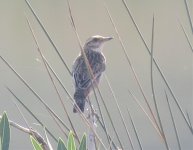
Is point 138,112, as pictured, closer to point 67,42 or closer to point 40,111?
point 40,111

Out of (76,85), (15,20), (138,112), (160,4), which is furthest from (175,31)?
(76,85)

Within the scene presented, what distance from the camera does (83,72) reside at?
6.10 meters

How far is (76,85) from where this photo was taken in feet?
19.2

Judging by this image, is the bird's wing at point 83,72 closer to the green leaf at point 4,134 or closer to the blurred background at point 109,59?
the blurred background at point 109,59

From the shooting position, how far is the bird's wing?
584cm

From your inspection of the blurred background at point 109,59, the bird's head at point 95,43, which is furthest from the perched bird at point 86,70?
the blurred background at point 109,59

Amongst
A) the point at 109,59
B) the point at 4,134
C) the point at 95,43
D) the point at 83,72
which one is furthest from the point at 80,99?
the point at 109,59

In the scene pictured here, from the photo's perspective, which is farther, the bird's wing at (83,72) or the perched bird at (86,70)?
Result: the bird's wing at (83,72)

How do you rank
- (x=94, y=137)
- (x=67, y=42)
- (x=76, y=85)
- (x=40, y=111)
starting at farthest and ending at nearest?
1. (x=67, y=42)
2. (x=40, y=111)
3. (x=76, y=85)
4. (x=94, y=137)

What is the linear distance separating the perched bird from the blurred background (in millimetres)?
239

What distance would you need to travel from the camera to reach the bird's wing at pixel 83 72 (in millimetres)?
5840

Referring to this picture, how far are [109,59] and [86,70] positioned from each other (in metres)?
4.33

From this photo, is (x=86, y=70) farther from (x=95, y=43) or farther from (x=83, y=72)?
(x=95, y=43)

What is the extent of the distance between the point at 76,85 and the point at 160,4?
8332 millimetres
